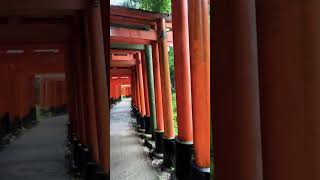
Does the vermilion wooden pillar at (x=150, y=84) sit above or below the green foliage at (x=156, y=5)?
below

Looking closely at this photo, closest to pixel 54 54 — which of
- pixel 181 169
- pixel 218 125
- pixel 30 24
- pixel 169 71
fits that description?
pixel 30 24

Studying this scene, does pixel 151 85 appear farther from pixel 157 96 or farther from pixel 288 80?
pixel 288 80

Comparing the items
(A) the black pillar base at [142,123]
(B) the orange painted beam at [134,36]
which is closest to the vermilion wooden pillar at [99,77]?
(B) the orange painted beam at [134,36]

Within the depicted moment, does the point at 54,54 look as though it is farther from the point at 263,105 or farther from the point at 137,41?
the point at 263,105

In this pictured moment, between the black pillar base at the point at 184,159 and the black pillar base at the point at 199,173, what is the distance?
506 mm

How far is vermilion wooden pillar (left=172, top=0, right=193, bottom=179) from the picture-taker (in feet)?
18.1

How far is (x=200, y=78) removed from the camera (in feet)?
15.1

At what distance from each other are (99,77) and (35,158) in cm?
501

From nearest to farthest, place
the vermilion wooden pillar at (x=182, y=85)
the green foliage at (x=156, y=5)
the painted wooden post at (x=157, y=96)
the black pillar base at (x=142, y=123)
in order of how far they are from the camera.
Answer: the vermilion wooden pillar at (x=182, y=85), the green foliage at (x=156, y=5), the painted wooden post at (x=157, y=96), the black pillar base at (x=142, y=123)

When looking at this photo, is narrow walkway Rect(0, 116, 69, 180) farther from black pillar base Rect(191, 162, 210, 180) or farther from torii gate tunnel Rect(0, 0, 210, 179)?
black pillar base Rect(191, 162, 210, 180)

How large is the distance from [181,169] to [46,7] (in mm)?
2581

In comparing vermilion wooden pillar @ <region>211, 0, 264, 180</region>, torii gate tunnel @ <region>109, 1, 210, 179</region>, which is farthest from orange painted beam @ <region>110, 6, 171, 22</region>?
vermilion wooden pillar @ <region>211, 0, 264, 180</region>

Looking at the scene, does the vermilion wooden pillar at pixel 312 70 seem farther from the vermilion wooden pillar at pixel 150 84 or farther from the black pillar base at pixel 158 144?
the vermilion wooden pillar at pixel 150 84

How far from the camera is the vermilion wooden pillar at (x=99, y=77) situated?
17.6ft
